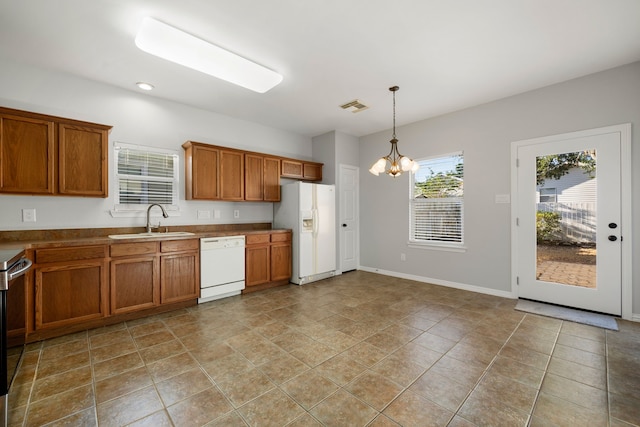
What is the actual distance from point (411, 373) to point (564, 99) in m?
3.76

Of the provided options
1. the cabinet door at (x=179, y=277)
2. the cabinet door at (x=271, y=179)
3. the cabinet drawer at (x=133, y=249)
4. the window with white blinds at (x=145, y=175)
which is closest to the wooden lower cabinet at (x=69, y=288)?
the cabinet drawer at (x=133, y=249)

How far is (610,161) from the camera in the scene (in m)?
3.20

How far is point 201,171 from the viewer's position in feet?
13.2

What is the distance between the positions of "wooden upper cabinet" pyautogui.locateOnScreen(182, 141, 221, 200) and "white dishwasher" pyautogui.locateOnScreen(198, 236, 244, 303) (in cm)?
71

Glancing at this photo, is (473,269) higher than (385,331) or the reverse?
→ higher

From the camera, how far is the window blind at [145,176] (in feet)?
11.9

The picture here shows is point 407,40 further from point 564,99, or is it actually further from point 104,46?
point 104,46

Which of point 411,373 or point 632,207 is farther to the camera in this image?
point 632,207

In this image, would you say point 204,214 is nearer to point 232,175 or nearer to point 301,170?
point 232,175

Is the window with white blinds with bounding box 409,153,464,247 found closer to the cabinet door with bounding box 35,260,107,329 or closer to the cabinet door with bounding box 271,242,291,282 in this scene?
the cabinet door with bounding box 271,242,291,282

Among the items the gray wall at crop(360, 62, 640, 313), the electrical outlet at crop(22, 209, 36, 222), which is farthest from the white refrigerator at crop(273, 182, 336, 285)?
the electrical outlet at crop(22, 209, 36, 222)

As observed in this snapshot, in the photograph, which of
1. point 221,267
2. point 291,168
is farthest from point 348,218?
point 221,267

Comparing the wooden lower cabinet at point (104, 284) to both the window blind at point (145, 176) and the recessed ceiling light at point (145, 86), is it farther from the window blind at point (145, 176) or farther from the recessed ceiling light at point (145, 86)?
the recessed ceiling light at point (145, 86)

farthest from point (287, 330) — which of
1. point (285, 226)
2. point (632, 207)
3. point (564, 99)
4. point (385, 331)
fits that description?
point (564, 99)
